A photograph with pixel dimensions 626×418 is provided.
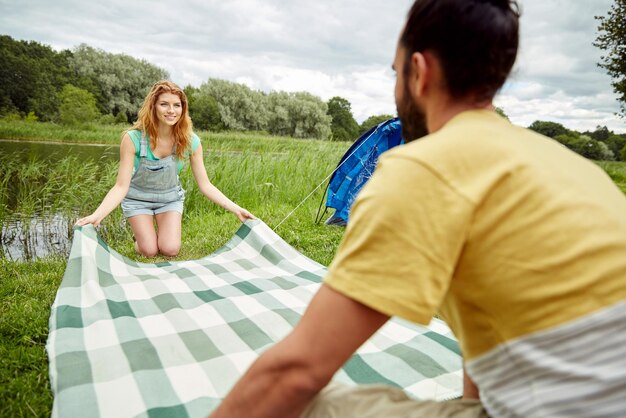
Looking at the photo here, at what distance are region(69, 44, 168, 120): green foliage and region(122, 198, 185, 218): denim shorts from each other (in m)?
37.8

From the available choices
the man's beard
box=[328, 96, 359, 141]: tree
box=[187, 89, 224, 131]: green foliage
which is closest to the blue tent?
the man's beard

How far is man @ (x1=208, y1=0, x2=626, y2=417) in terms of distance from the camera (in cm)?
67

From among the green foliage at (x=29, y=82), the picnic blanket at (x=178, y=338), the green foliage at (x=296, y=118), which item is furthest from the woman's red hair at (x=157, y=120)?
the green foliage at (x=296, y=118)

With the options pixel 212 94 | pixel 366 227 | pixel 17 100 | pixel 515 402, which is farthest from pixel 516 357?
pixel 212 94

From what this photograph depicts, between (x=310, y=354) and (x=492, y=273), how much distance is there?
1.06ft

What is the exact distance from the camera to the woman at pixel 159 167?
3.79 metres

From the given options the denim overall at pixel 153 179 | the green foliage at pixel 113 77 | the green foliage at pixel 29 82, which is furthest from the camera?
the green foliage at pixel 113 77

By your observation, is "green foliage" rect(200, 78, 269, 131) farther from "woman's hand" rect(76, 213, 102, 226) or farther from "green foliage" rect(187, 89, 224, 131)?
"woman's hand" rect(76, 213, 102, 226)

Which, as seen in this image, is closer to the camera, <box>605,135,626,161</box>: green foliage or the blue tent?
the blue tent

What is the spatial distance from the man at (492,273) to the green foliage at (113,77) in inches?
1633

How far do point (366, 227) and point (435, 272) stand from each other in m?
0.13

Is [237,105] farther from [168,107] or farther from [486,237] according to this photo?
[486,237]

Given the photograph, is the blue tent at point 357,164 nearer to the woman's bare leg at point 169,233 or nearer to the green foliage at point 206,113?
the woman's bare leg at point 169,233

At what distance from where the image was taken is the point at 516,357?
2.38ft
